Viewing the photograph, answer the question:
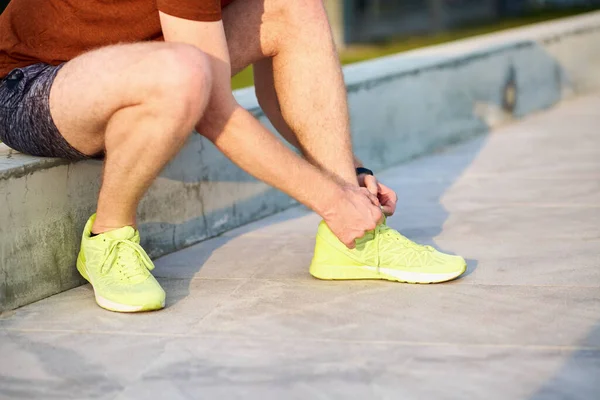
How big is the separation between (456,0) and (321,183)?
46.6ft

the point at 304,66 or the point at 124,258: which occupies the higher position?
the point at 304,66

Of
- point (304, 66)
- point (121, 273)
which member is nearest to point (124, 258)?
point (121, 273)

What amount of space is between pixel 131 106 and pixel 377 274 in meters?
0.84

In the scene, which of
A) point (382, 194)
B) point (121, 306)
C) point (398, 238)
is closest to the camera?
point (121, 306)

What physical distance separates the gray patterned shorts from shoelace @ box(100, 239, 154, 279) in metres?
0.30

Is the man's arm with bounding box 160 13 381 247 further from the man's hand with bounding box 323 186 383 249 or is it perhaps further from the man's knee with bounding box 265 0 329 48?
the man's knee with bounding box 265 0 329 48

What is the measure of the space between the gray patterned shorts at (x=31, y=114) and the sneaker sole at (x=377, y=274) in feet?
2.46

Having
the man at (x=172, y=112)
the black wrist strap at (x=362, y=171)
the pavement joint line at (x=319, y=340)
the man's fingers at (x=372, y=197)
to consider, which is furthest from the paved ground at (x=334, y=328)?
the black wrist strap at (x=362, y=171)

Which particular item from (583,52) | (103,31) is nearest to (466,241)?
(103,31)

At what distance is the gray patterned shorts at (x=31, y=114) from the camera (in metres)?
2.79

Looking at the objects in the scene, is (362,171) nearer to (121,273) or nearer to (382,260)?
(382,260)

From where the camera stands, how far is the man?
8.73 ft

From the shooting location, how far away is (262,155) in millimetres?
2777

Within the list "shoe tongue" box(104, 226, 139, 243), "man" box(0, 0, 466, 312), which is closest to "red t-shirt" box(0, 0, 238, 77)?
"man" box(0, 0, 466, 312)
